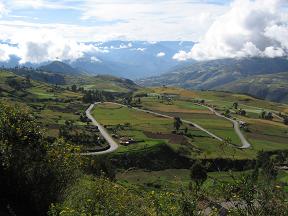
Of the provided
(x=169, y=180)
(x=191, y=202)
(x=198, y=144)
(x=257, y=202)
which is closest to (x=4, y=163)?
(x=191, y=202)

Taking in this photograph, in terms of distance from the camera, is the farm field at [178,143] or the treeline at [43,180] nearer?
the treeline at [43,180]

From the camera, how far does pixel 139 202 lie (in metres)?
37.4

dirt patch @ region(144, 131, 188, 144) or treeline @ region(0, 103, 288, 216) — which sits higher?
treeline @ region(0, 103, 288, 216)

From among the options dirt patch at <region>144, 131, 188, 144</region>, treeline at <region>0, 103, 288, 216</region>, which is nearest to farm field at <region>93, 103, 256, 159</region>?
dirt patch at <region>144, 131, 188, 144</region>

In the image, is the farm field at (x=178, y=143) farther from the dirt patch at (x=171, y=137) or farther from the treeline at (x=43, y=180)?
the treeline at (x=43, y=180)

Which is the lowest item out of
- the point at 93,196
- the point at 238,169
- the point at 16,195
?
the point at 238,169

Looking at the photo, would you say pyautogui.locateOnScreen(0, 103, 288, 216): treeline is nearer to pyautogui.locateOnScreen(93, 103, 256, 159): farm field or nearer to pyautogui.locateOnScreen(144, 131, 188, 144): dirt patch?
pyautogui.locateOnScreen(93, 103, 256, 159): farm field

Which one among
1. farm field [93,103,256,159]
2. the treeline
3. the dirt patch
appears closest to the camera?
the treeline

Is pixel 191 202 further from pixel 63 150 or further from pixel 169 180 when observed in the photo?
pixel 169 180

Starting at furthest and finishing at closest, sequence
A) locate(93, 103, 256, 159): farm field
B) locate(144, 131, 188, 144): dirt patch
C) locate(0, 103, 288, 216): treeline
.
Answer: locate(144, 131, 188, 144): dirt patch, locate(93, 103, 256, 159): farm field, locate(0, 103, 288, 216): treeline

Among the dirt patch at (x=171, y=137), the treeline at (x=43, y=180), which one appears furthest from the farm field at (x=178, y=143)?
the treeline at (x=43, y=180)

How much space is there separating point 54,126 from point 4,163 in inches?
5825

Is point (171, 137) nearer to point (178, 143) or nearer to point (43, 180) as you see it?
point (178, 143)

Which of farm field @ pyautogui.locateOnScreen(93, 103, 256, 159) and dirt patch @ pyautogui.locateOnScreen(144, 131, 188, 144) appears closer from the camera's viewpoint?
farm field @ pyautogui.locateOnScreen(93, 103, 256, 159)
